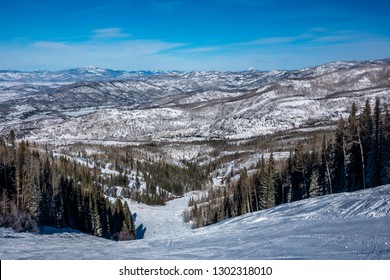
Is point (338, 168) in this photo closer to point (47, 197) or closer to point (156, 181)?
point (47, 197)

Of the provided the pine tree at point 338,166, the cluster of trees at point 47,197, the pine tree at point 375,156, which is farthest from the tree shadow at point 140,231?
the pine tree at point 375,156

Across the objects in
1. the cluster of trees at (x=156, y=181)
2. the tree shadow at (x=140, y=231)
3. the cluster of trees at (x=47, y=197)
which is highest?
the cluster of trees at (x=47, y=197)

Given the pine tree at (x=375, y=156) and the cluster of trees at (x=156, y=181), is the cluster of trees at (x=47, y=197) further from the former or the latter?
the cluster of trees at (x=156, y=181)

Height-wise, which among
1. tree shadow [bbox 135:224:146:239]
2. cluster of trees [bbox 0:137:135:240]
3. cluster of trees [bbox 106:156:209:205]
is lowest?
tree shadow [bbox 135:224:146:239]

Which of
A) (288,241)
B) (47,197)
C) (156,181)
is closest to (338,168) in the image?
(288,241)

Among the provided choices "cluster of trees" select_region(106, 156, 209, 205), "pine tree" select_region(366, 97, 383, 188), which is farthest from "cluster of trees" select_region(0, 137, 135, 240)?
"cluster of trees" select_region(106, 156, 209, 205)

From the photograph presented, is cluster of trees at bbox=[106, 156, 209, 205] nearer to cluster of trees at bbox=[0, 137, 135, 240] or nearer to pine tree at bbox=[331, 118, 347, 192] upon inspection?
cluster of trees at bbox=[0, 137, 135, 240]

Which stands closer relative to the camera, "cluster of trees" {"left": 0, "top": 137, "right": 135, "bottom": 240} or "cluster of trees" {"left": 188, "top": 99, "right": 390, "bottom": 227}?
"cluster of trees" {"left": 188, "top": 99, "right": 390, "bottom": 227}

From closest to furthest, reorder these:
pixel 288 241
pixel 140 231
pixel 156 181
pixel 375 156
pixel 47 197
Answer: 1. pixel 288 241
2. pixel 375 156
3. pixel 47 197
4. pixel 140 231
5. pixel 156 181
